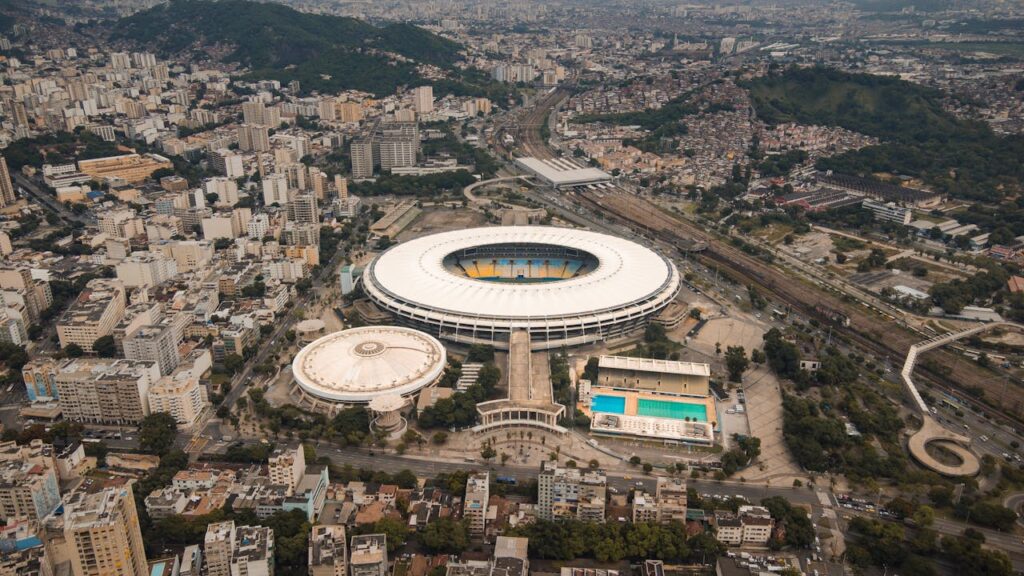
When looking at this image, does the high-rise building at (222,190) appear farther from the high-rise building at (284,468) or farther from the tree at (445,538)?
the tree at (445,538)

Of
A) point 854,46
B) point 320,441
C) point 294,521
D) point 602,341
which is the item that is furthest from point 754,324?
point 854,46

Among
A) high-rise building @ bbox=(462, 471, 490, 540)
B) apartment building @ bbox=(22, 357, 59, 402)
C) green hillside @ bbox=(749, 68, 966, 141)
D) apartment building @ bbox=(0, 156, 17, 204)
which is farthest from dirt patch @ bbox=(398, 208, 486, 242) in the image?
green hillside @ bbox=(749, 68, 966, 141)

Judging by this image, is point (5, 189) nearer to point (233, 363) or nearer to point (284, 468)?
point (233, 363)

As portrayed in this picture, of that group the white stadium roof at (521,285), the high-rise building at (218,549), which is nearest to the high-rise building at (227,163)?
the white stadium roof at (521,285)

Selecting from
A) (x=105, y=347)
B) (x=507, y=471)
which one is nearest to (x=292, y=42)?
(x=105, y=347)

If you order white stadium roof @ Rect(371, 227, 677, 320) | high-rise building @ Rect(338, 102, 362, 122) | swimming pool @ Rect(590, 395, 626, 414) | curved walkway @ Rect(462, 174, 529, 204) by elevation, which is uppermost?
high-rise building @ Rect(338, 102, 362, 122)

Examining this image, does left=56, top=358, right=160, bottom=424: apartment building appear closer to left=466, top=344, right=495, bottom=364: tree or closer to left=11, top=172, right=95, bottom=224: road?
left=466, top=344, right=495, bottom=364: tree
